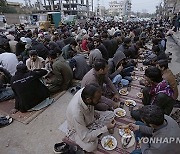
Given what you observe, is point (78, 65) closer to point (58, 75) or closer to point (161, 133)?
point (58, 75)

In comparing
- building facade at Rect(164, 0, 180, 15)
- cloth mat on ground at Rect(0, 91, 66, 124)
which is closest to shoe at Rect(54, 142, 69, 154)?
cloth mat on ground at Rect(0, 91, 66, 124)

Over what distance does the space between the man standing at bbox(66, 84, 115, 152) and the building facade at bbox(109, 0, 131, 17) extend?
306 ft

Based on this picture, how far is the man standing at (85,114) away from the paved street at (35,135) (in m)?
0.73

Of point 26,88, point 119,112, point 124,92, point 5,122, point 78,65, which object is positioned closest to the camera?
point 119,112

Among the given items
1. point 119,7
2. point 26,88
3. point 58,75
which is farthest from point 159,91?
point 119,7

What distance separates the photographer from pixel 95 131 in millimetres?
2389

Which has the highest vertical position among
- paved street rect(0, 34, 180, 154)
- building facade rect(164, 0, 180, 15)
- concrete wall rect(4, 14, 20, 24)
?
building facade rect(164, 0, 180, 15)

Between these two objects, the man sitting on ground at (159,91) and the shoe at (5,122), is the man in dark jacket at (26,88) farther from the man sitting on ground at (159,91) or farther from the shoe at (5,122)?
the man sitting on ground at (159,91)

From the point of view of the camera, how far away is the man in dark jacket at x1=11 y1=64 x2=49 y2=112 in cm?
345

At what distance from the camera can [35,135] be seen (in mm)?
3096

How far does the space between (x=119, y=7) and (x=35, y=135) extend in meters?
104

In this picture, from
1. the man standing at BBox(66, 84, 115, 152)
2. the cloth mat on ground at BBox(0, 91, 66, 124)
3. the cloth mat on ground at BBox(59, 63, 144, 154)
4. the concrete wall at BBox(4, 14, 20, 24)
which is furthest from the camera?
the concrete wall at BBox(4, 14, 20, 24)

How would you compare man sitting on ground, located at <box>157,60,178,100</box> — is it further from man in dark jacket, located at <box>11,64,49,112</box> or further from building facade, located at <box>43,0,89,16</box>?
building facade, located at <box>43,0,89,16</box>

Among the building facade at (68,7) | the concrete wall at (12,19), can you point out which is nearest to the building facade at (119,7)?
the building facade at (68,7)
